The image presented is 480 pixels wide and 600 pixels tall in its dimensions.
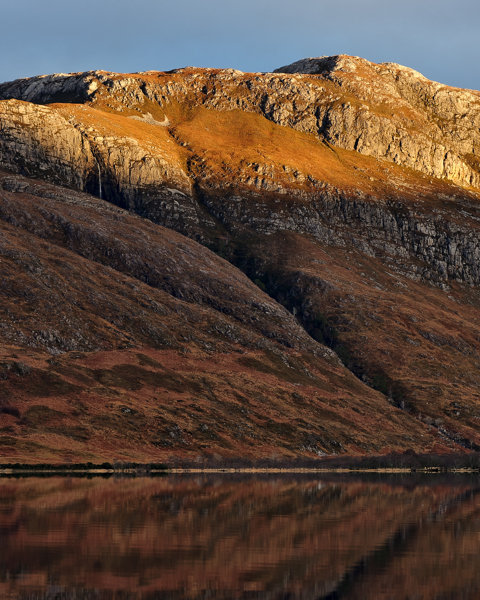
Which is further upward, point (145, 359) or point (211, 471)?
point (145, 359)

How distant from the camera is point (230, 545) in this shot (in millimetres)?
35594

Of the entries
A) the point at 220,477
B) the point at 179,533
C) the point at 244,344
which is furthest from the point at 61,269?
the point at 179,533

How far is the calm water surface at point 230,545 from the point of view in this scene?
26859 mm

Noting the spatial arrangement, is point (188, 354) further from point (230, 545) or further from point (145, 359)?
point (230, 545)

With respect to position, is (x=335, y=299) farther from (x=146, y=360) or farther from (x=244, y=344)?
(x=146, y=360)

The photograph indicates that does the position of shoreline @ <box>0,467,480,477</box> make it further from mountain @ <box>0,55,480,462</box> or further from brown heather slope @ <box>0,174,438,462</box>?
mountain @ <box>0,55,480,462</box>

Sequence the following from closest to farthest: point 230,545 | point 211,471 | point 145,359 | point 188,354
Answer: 1. point 230,545
2. point 211,471
3. point 145,359
4. point 188,354

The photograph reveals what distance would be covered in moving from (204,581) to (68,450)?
67365 mm

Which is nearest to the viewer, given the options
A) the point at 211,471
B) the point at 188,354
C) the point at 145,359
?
the point at 211,471

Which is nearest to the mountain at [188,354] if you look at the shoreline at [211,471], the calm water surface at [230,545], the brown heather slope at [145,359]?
the brown heather slope at [145,359]

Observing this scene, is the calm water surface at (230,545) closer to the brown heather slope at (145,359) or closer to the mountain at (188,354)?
the brown heather slope at (145,359)

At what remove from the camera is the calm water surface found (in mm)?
26859

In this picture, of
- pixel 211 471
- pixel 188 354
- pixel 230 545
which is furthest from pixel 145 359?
pixel 230 545

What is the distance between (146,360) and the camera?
127m
